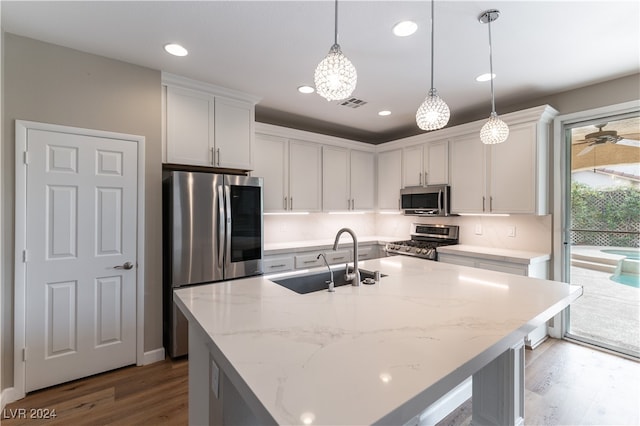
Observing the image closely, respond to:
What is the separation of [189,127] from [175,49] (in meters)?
0.71

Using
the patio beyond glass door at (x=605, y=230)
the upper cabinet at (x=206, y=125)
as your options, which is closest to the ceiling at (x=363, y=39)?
the upper cabinet at (x=206, y=125)

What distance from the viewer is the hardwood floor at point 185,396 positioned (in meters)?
1.94

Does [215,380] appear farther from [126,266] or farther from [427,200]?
[427,200]

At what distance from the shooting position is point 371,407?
68 cm

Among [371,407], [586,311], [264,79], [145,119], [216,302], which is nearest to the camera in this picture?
[371,407]

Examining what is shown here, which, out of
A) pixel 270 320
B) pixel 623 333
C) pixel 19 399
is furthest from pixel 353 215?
pixel 19 399

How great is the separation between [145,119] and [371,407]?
287 centimetres

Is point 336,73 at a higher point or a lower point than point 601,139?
lower

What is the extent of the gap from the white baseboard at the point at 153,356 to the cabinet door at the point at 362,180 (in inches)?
114

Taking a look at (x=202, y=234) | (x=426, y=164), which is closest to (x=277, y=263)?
(x=202, y=234)

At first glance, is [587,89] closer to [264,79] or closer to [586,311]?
[586,311]

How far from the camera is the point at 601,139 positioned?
9.70 feet

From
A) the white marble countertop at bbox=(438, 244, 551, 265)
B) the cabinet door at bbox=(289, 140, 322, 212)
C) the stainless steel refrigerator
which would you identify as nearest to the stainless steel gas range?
the white marble countertop at bbox=(438, 244, 551, 265)

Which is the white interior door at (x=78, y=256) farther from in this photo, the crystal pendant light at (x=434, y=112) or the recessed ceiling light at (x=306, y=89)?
the crystal pendant light at (x=434, y=112)
